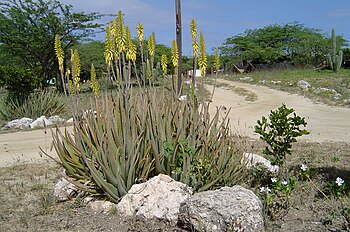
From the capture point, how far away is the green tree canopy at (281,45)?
149 ft

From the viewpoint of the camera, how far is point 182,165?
3908 mm

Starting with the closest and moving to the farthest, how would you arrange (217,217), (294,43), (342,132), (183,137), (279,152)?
(217,217) < (183,137) < (279,152) < (342,132) < (294,43)

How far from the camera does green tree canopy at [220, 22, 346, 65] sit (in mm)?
45466

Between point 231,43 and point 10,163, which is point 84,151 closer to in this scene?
point 10,163

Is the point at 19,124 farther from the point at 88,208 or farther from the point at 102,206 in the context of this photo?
the point at 102,206

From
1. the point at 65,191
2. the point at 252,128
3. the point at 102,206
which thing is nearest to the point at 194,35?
the point at 102,206

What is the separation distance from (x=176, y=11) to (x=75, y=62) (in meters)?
3.44

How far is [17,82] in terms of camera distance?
43.7ft

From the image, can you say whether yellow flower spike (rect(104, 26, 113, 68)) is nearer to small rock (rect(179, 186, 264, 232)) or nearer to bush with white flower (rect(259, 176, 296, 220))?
small rock (rect(179, 186, 264, 232))

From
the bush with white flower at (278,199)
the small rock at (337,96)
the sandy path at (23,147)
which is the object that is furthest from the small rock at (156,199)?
the small rock at (337,96)

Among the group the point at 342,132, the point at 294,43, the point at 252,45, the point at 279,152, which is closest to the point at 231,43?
the point at 252,45

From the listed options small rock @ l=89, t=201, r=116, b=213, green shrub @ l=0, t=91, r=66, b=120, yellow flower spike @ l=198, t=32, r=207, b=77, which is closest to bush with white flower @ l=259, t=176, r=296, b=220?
yellow flower spike @ l=198, t=32, r=207, b=77

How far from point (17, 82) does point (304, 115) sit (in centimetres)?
949

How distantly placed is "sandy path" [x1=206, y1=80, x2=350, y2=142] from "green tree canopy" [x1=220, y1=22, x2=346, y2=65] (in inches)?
1115
